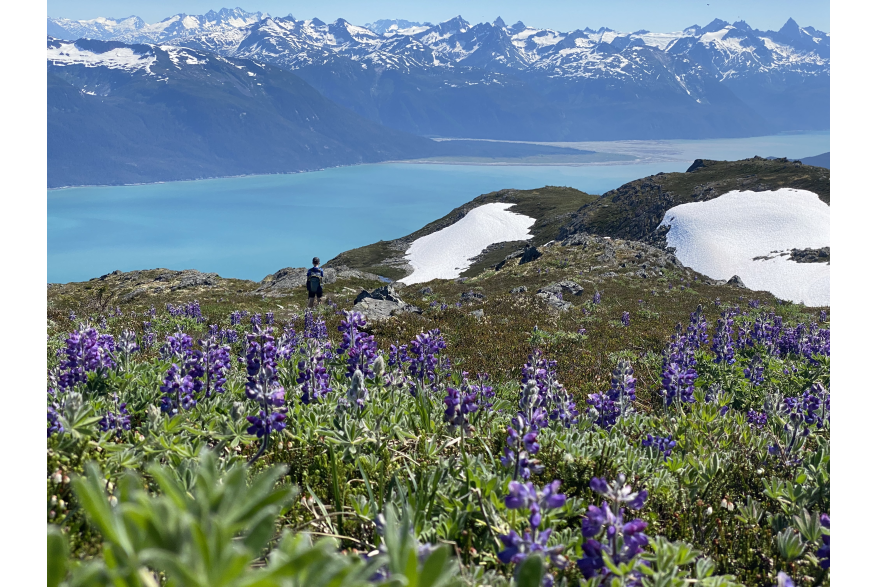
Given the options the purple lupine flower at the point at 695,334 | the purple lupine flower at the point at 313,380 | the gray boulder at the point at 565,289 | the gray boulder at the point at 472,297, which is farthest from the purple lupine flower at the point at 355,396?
the gray boulder at the point at 565,289

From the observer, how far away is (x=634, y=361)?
461 inches

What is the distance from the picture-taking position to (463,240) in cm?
8175

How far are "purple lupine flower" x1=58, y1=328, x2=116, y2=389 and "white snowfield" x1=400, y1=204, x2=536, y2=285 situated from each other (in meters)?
60.8

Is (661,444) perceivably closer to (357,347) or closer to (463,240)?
(357,347)

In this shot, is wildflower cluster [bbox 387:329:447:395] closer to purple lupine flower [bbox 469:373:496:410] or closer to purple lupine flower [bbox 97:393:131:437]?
purple lupine flower [bbox 469:373:496:410]

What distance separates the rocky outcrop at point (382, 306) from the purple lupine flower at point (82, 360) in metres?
12.5

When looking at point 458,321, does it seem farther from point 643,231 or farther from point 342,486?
point 643,231

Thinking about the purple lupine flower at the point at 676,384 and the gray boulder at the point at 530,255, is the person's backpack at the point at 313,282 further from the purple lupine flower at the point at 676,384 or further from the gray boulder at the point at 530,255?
the gray boulder at the point at 530,255

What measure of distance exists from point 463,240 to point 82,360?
257 ft

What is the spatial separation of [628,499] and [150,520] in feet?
5.22

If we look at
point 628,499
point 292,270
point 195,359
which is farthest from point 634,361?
point 292,270

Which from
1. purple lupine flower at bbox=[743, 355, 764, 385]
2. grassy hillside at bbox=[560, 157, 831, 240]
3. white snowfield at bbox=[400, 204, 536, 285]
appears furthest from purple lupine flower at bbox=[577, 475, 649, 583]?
grassy hillside at bbox=[560, 157, 831, 240]

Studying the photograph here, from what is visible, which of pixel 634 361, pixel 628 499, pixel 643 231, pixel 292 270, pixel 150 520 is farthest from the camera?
pixel 643 231

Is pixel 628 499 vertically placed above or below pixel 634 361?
above
